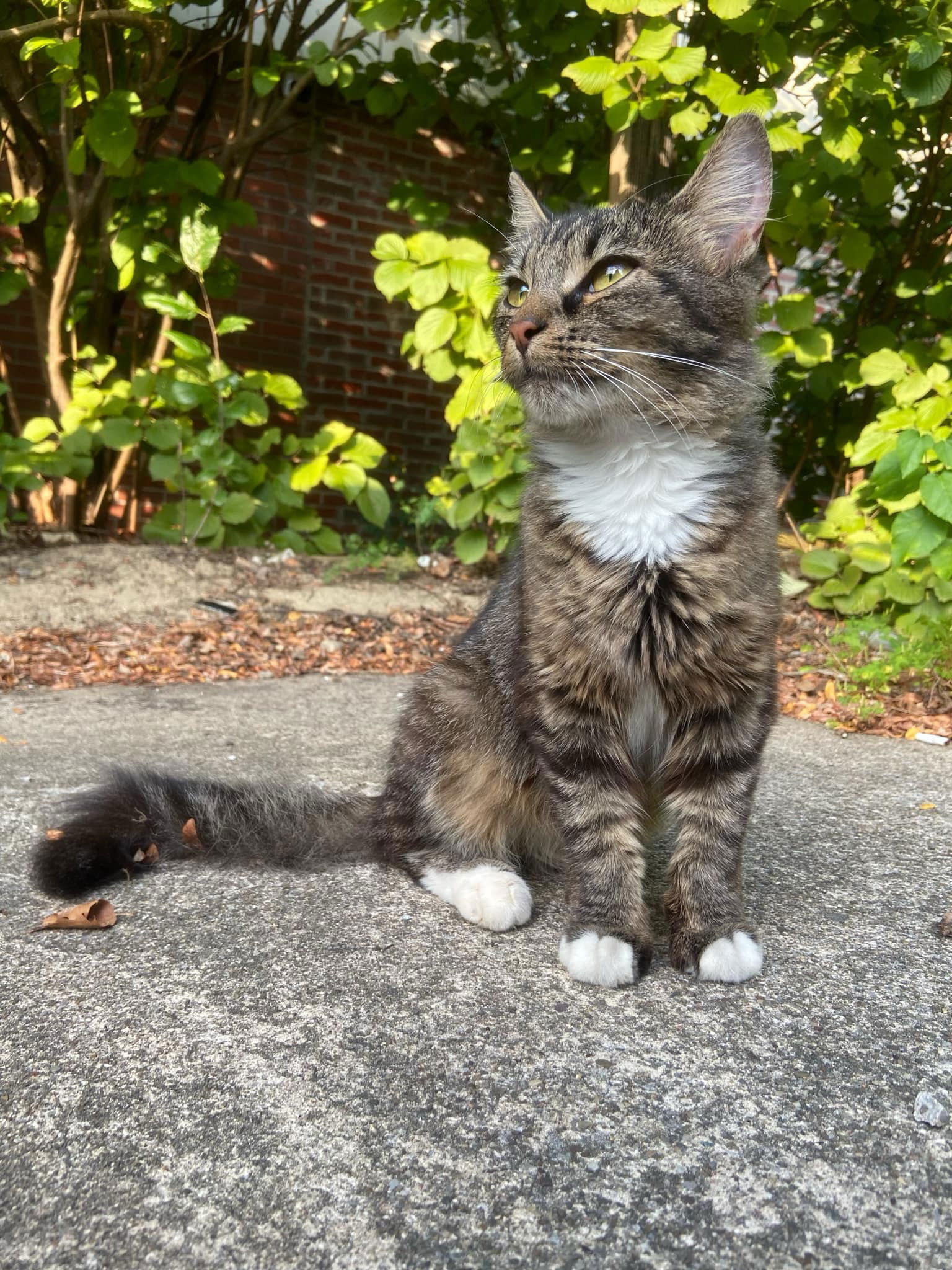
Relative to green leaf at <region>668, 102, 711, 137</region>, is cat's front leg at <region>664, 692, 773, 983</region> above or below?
below

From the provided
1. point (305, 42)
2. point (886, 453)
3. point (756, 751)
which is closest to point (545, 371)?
point (756, 751)

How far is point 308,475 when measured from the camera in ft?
21.0

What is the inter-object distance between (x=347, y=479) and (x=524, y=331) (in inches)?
170

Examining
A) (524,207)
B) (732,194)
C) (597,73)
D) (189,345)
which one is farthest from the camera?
(189,345)

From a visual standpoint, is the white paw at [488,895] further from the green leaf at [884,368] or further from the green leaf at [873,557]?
the green leaf at [884,368]

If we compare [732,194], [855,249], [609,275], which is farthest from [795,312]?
[609,275]

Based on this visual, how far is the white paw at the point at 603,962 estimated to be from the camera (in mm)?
1958

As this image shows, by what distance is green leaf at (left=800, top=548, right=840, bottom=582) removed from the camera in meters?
5.18

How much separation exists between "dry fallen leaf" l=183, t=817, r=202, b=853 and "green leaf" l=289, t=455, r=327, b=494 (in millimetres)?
4149

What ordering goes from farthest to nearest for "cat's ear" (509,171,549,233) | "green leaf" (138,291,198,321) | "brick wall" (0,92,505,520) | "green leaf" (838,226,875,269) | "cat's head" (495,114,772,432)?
"brick wall" (0,92,505,520), "green leaf" (138,291,198,321), "green leaf" (838,226,875,269), "cat's ear" (509,171,549,233), "cat's head" (495,114,772,432)

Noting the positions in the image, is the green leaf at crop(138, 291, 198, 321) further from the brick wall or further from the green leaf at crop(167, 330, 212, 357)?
the brick wall

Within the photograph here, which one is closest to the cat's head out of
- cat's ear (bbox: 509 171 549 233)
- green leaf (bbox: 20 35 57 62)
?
cat's ear (bbox: 509 171 549 233)

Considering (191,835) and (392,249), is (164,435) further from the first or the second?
(191,835)

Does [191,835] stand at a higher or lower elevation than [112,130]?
lower
